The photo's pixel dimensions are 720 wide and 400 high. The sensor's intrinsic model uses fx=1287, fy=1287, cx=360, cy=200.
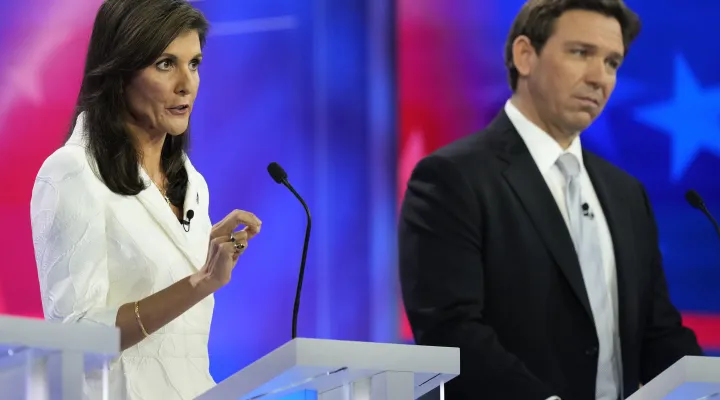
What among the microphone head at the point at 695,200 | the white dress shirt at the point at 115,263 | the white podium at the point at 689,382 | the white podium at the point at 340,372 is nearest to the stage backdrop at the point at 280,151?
the microphone head at the point at 695,200

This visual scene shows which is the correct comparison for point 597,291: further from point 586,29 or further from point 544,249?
point 586,29

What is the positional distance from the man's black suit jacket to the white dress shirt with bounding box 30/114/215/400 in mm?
764

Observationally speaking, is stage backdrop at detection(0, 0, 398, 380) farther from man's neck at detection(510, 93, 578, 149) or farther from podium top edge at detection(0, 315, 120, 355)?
podium top edge at detection(0, 315, 120, 355)

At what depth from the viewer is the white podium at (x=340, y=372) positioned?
1.89m

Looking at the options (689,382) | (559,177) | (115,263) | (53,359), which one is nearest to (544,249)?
(559,177)

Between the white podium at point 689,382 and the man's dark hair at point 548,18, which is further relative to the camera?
the man's dark hair at point 548,18

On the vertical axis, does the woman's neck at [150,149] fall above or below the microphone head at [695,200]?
above

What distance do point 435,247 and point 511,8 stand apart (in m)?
1.38

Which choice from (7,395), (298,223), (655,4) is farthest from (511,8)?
(7,395)

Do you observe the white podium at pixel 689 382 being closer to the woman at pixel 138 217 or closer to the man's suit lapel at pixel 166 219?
the woman at pixel 138 217

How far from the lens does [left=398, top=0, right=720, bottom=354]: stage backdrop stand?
421 cm

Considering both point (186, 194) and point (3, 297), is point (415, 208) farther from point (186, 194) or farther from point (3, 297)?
point (3, 297)

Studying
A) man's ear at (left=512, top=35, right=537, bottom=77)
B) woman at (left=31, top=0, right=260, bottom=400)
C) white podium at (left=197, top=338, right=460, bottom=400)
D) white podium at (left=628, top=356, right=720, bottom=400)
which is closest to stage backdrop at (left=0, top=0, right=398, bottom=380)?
man's ear at (left=512, top=35, right=537, bottom=77)

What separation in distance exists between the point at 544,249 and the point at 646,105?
1.17m
